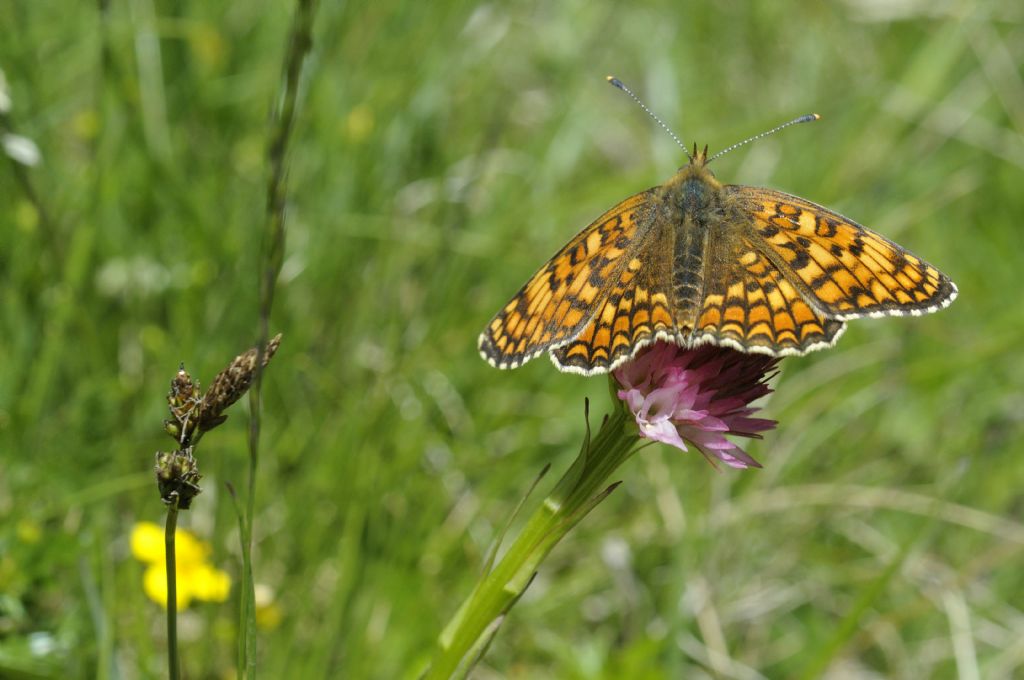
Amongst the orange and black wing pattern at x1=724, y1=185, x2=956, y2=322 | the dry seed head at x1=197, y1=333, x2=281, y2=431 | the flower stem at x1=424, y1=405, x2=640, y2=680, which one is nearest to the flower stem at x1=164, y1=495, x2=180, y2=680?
the dry seed head at x1=197, y1=333, x2=281, y2=431

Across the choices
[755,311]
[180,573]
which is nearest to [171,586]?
[180,573]

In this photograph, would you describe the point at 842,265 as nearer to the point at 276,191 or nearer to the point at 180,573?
the point at 276,191

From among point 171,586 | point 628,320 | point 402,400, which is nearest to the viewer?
point 171,586

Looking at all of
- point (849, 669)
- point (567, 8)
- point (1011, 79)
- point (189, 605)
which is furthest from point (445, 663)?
point (1011, 79)

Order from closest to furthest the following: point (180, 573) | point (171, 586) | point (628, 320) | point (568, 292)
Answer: point (171, 586) < point (628, 320) < point (568, 292) < point (180, 573)

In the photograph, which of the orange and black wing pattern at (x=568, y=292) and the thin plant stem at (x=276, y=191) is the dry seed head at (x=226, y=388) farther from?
the orange and black wing pattern at (x=568, y=292)

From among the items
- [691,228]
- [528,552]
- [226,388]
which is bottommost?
[528,552]
